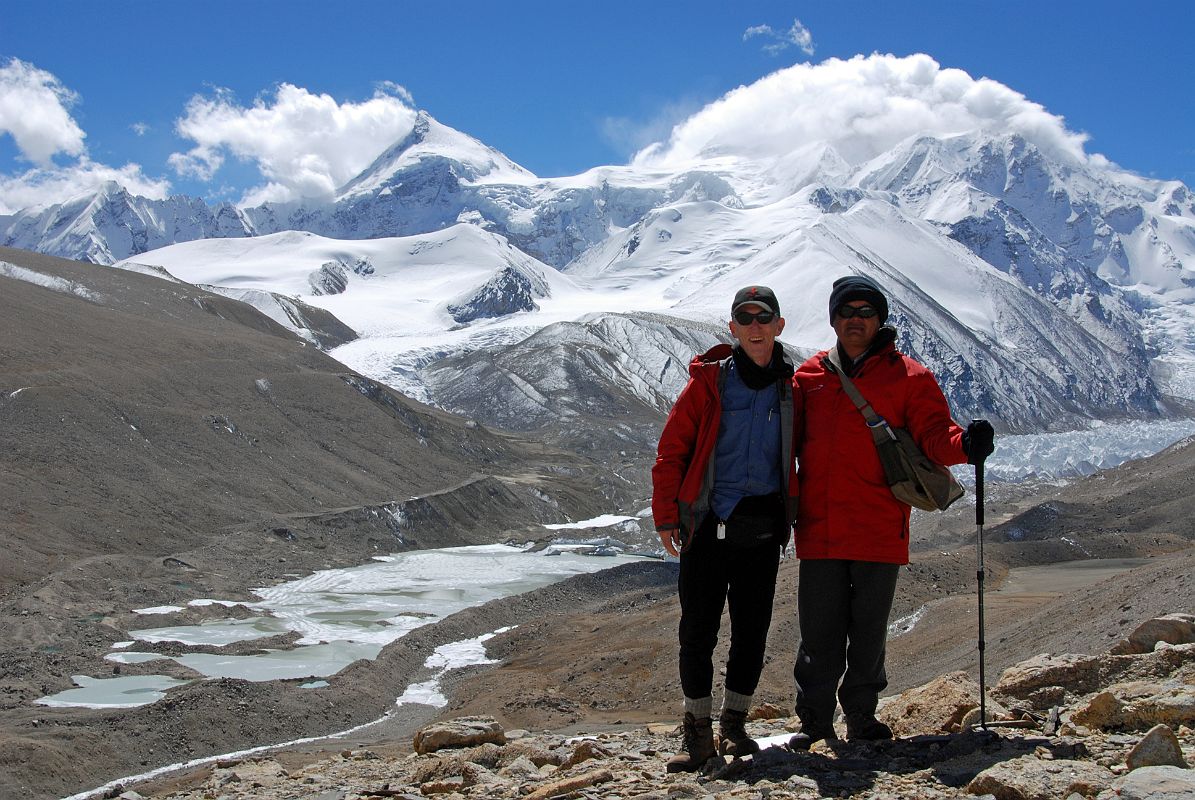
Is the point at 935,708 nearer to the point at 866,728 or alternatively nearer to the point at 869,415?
the point at 866,728

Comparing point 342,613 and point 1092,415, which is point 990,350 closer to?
point 1092,415

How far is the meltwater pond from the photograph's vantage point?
110 feet

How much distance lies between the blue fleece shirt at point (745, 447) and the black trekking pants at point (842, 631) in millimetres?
616

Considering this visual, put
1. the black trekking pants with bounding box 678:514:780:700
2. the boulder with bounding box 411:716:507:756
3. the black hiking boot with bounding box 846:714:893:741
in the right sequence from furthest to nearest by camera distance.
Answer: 1. the boulder with bounding box 411:716:507:756
2. the black hiking boot with bounding box 846:714:893:741
3. the black trekking pants with bounding box 678:514:780:700

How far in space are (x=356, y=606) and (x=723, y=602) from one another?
4065cm

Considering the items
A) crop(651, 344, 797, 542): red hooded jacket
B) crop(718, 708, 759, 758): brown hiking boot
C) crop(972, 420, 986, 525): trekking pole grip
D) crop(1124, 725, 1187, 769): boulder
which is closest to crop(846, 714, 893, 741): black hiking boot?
crop(718, 708, 759, 758): brown hiking boot

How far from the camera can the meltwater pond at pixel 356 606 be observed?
33.4 m

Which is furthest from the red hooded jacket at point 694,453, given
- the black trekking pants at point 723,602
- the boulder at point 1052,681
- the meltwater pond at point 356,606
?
the meltwater pond at point 356,606

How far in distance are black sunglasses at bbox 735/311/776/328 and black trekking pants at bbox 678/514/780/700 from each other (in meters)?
1.16

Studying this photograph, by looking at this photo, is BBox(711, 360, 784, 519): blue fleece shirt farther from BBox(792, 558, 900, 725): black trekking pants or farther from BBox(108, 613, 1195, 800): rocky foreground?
BBox(108, 613, 1195, 800): rocky foreground

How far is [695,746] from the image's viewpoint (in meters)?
6.47

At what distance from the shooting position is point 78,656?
31750mm

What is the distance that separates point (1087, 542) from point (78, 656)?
3381 cm

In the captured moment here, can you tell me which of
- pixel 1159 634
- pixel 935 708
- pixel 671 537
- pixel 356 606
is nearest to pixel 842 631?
pixel 671 537
